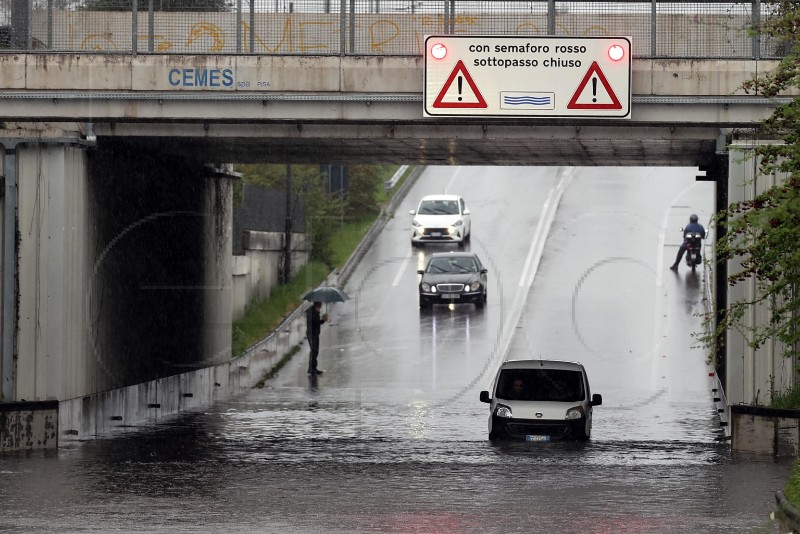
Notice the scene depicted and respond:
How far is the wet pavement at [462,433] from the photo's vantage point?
49.4ft

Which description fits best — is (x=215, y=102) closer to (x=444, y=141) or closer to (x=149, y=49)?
(x=149, y=49)

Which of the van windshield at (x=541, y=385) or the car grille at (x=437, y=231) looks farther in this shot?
the car grille at (x=437, y=231)

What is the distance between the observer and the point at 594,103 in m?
21.9

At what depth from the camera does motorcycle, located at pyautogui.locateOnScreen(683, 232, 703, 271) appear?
46562 mm

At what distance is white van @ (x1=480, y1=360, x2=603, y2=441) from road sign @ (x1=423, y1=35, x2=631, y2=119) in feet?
16.2

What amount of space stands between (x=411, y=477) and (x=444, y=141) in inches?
313

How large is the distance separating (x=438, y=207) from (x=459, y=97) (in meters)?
32.0

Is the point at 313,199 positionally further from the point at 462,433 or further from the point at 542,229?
the point at 462,433

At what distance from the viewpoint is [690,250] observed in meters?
47.3

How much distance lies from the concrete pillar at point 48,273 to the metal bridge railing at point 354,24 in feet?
6.25

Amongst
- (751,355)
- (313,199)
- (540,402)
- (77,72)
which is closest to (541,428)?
(540,402)

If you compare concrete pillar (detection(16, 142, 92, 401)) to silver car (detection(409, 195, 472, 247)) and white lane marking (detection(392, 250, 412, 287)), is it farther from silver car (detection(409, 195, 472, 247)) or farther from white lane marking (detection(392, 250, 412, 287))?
silver car (detection(409, 195, 472, 247))

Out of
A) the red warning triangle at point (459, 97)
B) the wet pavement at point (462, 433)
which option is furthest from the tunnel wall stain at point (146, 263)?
the red warning triangle at point (459, 97)

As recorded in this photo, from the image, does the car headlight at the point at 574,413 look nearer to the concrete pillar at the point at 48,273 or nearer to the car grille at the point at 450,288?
the concrete pillar at the point at 48,273
